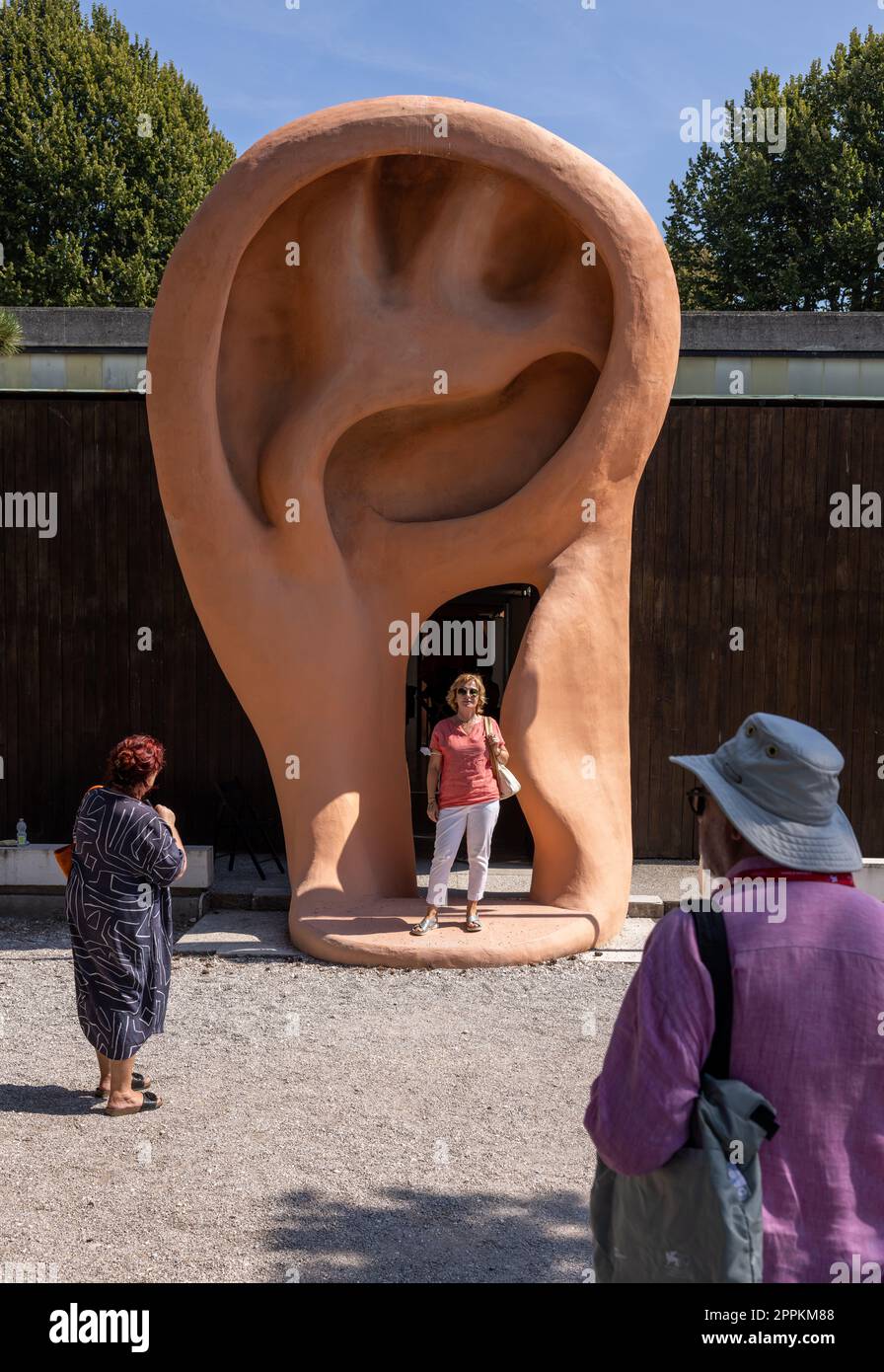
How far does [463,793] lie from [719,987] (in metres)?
5.68

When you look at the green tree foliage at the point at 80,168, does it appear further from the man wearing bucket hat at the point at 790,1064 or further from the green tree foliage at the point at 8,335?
the man wearing bucket hat at the point at 790,1064

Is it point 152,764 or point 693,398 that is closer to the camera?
point 152,764

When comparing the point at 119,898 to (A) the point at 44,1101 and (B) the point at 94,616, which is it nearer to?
(A) the point at 44,1101

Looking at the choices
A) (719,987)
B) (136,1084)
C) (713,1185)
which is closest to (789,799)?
(719,987)

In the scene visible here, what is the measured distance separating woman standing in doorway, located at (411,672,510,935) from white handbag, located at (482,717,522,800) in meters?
0.02

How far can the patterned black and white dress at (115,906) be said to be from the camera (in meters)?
5.12

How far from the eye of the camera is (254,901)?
366 inches

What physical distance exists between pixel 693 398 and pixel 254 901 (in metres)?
6.05

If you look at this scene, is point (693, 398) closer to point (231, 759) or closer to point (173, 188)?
point (231, 759)

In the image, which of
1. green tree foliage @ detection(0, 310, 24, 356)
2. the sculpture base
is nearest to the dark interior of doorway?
the sculpture base

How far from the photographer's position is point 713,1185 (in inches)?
77.9

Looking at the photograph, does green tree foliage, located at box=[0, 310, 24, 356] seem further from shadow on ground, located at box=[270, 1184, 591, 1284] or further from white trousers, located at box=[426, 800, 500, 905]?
shadow on ground, located at box=[270, 1184, 591, 1284]

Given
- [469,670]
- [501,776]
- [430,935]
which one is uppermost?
[469,670]
